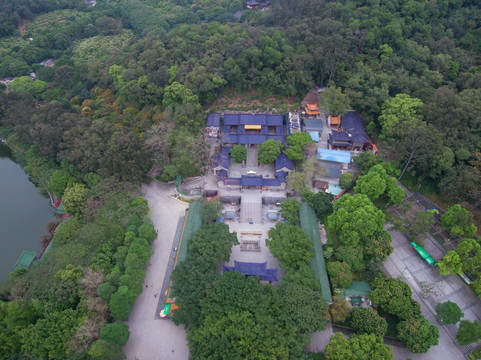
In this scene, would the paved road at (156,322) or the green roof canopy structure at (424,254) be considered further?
the green roof canopy structure at (424,254)

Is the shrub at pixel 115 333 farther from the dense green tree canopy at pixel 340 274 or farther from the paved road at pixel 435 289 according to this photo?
the paved road at pixel 435 289

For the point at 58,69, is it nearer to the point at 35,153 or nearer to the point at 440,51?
the point at 35,153

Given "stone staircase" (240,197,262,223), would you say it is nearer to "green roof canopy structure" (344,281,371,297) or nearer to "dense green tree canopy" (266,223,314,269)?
"dense green tree canopy" (266,223,314,269)

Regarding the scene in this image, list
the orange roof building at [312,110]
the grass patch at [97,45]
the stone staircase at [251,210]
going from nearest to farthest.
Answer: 1. the stone staircase at [251,210]
2. the orange roof building at [312,110]
3. the grass patch at [97,45]

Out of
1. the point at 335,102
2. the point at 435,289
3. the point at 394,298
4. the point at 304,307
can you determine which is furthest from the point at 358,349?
the point at 335,102

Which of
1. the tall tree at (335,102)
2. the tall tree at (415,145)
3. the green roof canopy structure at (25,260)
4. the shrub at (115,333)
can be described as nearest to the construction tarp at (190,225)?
the shrub at (115,333)

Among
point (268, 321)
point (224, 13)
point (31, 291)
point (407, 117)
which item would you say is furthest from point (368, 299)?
point (224, 13)
